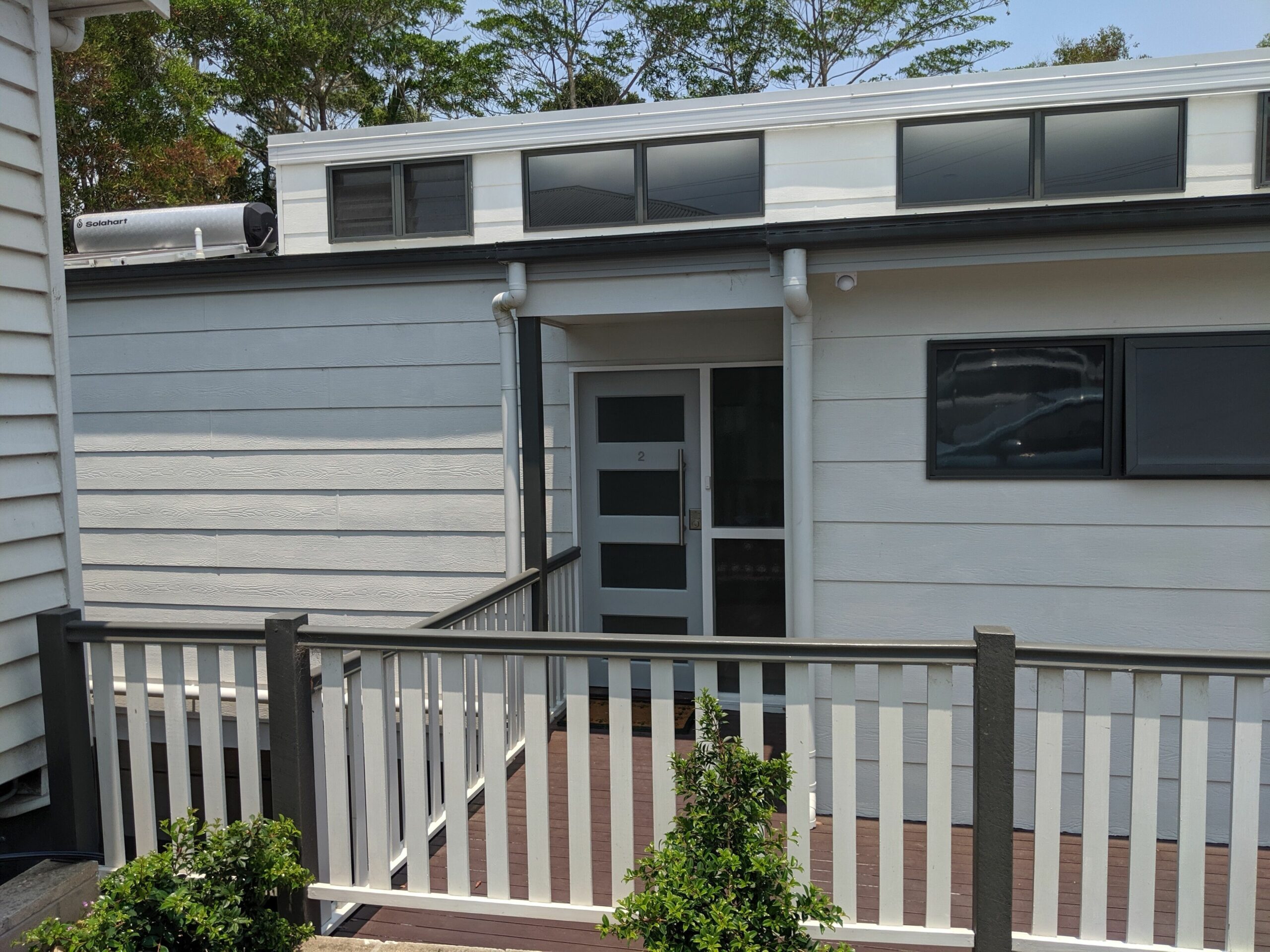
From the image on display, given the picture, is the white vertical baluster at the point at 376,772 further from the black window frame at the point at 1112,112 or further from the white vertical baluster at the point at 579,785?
the black window frame at the point at 1112,112

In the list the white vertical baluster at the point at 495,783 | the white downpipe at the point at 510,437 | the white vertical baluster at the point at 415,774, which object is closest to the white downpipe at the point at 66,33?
the white downpipe at the point at 510,437

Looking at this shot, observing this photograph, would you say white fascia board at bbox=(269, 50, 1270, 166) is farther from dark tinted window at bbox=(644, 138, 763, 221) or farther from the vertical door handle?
the vertical door handle

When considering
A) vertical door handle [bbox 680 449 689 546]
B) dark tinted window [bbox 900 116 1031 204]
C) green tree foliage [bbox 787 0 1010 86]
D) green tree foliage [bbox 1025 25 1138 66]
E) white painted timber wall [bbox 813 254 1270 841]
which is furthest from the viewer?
green tree foliage [bbox 1025 25 1138 66]

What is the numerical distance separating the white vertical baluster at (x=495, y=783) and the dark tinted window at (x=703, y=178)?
3.49 m

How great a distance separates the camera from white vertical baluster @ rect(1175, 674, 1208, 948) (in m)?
2.32

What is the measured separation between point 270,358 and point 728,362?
8.25ft

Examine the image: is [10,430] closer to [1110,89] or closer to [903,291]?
[903,291]

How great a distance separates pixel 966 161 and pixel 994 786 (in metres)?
3.73

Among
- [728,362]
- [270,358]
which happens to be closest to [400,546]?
[270,358]

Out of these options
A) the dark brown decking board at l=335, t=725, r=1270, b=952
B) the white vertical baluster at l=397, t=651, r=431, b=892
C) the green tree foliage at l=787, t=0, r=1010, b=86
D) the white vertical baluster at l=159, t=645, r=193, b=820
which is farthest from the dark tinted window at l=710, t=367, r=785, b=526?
the green tree foliage at l=787, t=0, r=1010, b=86

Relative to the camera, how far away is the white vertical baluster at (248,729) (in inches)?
107

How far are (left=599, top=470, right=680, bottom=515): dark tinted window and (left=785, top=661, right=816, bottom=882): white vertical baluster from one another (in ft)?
9.31

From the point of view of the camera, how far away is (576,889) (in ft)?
8.39

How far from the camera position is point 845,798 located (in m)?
2.44
